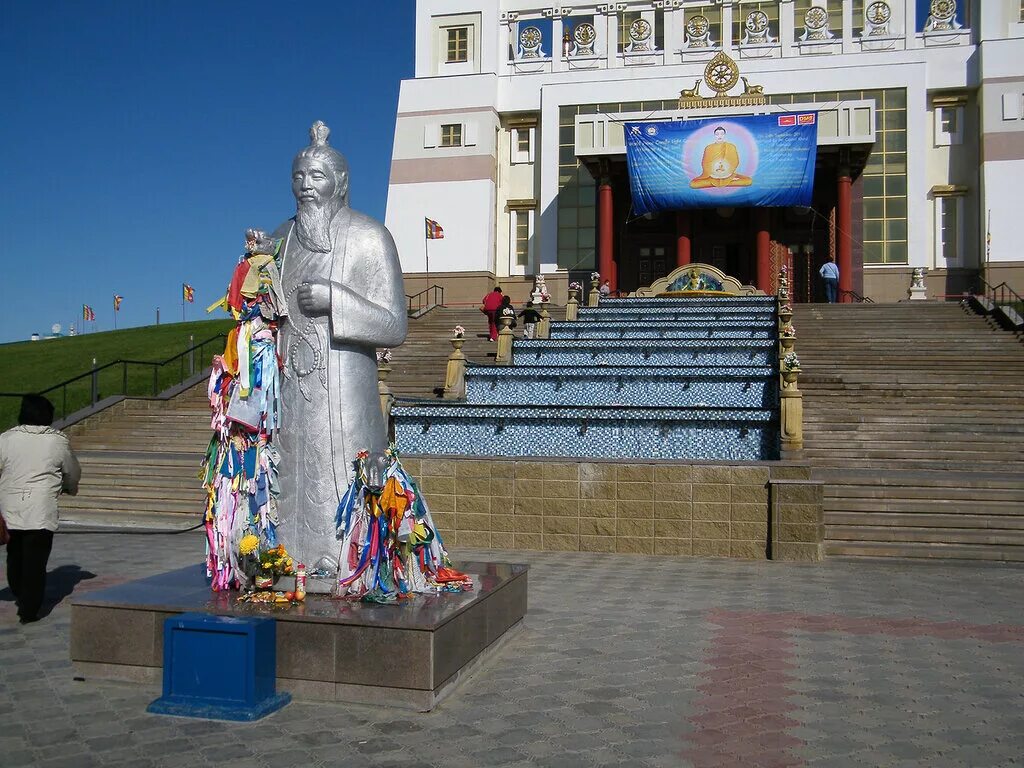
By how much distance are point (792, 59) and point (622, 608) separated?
3035 cm

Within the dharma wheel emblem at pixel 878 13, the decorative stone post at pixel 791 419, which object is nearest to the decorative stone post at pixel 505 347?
the decorative stone post at pixel 791 419

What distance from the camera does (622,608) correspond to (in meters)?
8.14

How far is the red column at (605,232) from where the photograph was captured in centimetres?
3275

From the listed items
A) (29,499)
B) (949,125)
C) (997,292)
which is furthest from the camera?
(949,125)

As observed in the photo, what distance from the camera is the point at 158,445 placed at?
1762 cm

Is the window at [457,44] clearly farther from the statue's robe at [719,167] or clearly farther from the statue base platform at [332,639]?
the statue base platform at [332,639]

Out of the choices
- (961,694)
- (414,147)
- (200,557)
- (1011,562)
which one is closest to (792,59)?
(414,147)

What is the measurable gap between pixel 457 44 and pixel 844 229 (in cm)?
1647

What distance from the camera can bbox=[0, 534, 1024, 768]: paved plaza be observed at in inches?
185

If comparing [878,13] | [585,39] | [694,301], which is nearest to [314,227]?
[694,301]

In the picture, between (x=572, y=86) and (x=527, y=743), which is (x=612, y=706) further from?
(x=572, y=86)

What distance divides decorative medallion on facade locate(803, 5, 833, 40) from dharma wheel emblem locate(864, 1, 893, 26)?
1.45 meters

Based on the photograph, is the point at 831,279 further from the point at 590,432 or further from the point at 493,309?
the point at 590,432

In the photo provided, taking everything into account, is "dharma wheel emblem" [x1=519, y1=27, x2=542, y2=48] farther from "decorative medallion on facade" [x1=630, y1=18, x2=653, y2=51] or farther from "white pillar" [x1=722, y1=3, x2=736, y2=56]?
"white pillar" [x1=722, y1=3, x2=736, y2=56]
